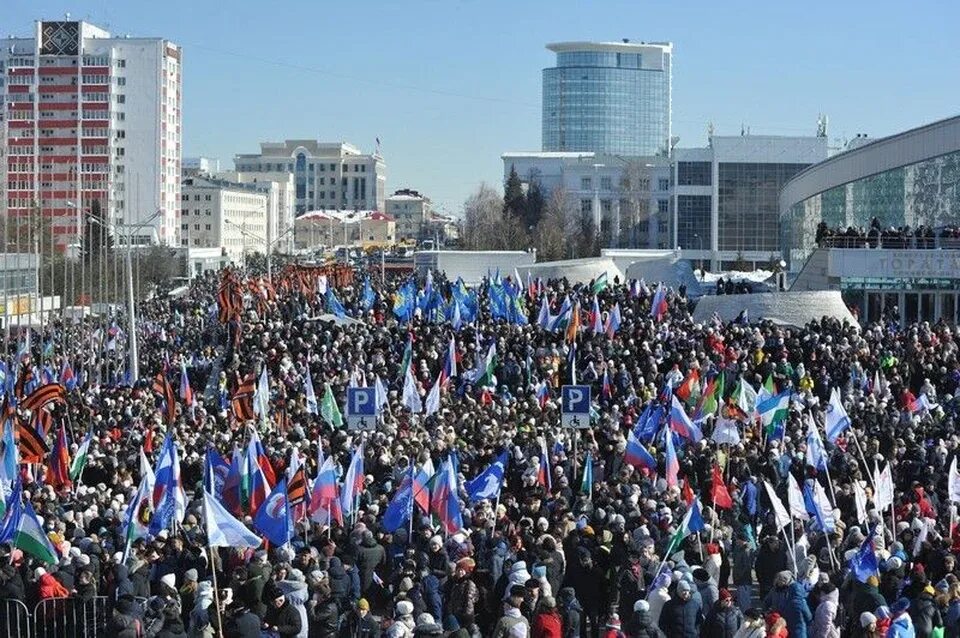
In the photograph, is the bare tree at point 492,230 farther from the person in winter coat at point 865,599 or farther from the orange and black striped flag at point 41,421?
the person in winter coat at point 865,599

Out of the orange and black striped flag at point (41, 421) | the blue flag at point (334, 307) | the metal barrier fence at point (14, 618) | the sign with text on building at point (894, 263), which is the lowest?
the metal barrier fence at point (14, 618)

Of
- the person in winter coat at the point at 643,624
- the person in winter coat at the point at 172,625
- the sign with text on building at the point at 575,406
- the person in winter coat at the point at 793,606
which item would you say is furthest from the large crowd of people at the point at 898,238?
the person in winter coat at the point at 172,625

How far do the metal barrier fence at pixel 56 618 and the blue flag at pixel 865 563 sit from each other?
20.2 feet

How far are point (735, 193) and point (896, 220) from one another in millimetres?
52591

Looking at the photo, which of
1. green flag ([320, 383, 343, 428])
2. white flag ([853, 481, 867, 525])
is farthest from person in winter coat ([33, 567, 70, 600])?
green flag ([320, 383, 343, 428])

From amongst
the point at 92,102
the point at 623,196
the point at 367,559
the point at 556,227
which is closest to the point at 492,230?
the point at 556,227

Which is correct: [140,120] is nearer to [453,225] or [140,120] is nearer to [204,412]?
[453,225]

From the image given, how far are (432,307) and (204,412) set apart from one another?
1332cm

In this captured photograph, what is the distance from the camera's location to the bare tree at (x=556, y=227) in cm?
10188

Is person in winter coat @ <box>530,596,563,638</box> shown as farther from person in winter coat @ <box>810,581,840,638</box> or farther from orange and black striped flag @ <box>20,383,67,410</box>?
orange and black striped flag @ <box>20,383,67,410</box>

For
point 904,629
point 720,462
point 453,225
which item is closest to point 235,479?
point 720,462

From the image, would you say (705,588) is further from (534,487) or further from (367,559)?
(534,487)

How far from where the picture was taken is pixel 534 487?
64.2ft

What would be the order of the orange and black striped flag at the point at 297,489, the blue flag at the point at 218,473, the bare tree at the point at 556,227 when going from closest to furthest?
1. the orange and black striped flag at the point at 297,489
2. the blue flag at the point at 218,473
3. the bare tree at the point at 556,227
